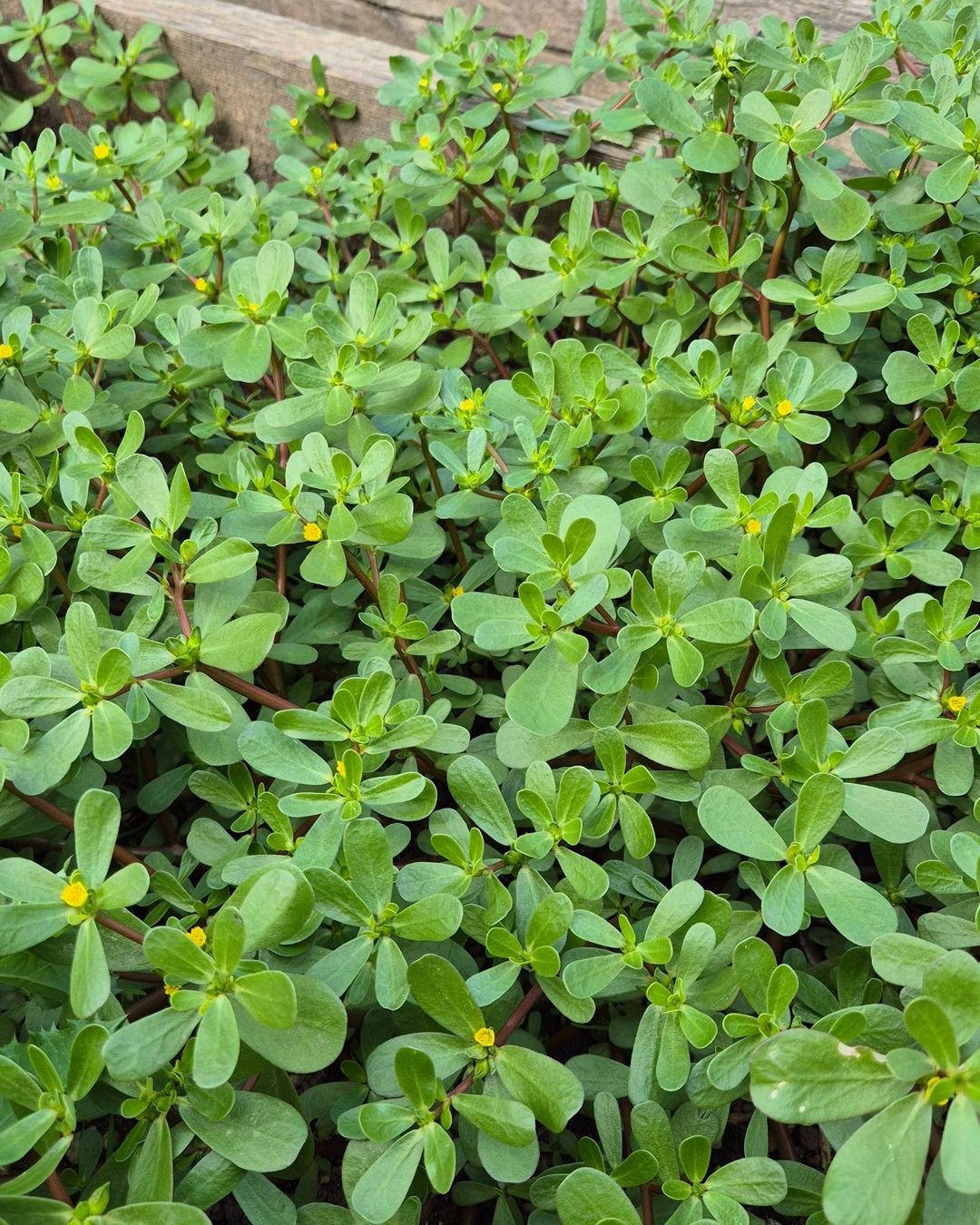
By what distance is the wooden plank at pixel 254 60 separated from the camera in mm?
2010

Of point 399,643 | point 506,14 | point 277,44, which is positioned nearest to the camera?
point 399,643

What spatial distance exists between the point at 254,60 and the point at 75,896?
6.31ft

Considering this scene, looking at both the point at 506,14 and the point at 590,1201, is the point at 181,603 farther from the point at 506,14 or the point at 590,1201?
the point at 506,14

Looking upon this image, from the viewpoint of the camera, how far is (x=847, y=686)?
113cm

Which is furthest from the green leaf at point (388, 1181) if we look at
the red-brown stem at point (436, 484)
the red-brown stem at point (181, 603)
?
the red-brown stem at point (436, 484)

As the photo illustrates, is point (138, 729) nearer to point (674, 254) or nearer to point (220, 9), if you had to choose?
point (674, 254)

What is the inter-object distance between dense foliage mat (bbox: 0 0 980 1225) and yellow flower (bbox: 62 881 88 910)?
0.01 meters

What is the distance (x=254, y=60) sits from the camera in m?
2.10

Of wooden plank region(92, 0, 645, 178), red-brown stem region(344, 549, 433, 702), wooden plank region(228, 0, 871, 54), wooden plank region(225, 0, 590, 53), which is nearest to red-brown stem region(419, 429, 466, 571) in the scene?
red-brown stem region(344, 549, 433, 702)

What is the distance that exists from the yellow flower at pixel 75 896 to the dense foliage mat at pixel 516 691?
0.04ft

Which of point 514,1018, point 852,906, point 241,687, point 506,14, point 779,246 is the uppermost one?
point 506,14

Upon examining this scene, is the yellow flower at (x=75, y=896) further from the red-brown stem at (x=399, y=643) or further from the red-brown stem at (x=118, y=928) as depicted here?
the red-brown stem at (x=399, y=643)

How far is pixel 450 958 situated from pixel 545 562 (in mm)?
420

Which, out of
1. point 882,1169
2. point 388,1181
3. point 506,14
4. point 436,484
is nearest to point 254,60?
point 506,14
